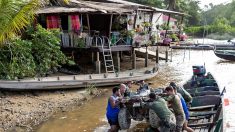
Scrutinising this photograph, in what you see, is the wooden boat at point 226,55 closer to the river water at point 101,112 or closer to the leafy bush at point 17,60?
the river water at point 101,112

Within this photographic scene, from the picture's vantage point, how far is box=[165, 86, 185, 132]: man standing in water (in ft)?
29.3

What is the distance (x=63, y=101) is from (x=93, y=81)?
227 cm

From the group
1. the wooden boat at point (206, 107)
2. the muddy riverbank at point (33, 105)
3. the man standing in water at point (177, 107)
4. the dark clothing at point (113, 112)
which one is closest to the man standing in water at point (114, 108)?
the dark clothing at point (113, 112)

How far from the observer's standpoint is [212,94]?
1160 centimetres

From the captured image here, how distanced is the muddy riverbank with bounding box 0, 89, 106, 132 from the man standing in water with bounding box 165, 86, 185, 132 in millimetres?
4934

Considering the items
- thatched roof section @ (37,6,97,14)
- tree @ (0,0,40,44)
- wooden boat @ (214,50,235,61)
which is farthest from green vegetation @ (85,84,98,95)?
wooden boat @ (214,50,235,61)

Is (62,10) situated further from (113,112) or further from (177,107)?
(177,107)

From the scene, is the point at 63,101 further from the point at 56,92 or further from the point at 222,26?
the point at 222,26

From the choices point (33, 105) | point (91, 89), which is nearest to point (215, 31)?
point (91, 89)

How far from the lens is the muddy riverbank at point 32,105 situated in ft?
37.8

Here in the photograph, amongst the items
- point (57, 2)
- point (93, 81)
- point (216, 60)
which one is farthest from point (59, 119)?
point (216, 60)

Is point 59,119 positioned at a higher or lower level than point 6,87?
lower

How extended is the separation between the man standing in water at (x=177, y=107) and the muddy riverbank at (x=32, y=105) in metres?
4.93

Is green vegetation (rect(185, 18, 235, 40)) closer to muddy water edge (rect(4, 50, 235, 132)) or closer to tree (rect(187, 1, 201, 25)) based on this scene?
tree (rect(187, 1, 201, 25))
